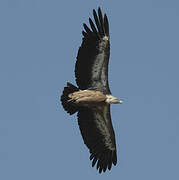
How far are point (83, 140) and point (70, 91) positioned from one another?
173cm

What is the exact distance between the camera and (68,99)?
19156mm

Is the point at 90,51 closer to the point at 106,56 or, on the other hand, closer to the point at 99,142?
the point at 106,56

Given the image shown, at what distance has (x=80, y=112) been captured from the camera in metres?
19.6

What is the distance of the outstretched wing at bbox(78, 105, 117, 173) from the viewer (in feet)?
64.8

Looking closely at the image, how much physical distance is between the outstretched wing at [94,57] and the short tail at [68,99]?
259 millimetres

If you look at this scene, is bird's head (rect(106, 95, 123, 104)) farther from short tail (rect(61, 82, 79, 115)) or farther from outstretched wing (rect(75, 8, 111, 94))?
short tail (rect(61, 82, 79, 115))

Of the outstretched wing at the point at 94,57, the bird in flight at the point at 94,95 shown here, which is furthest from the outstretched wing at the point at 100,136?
the outstretched wing at the point at 94,57

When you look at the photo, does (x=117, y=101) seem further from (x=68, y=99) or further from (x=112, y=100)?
(x=68, y=99)

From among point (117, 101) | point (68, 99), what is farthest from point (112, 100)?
point (68, 99)

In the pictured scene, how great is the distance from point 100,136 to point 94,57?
8.76ft

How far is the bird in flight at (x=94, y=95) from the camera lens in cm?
1908

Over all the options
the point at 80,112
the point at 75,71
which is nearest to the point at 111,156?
the point at 80,112

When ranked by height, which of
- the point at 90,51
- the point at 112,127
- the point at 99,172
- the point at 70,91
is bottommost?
the point at 99,172

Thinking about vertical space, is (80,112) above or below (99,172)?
above
